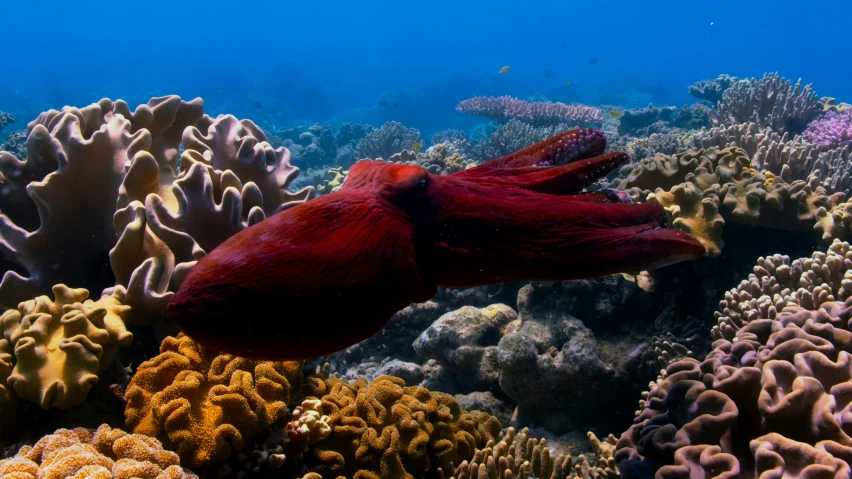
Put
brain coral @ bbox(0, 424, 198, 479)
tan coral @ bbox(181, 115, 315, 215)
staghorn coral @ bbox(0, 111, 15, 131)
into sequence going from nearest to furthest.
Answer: brain coral @ bbox(0, 424, 198, 479)
tan coral @ bbox(181, 115, 315, 215)
staghorn coral @ bbox(0, 111, 15, 131)

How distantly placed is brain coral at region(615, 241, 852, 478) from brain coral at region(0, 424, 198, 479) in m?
2.46

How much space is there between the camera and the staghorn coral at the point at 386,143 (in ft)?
54.2

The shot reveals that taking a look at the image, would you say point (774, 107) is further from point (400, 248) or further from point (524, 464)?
point (400, 248)

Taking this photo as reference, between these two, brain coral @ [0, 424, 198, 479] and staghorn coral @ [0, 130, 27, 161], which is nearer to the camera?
brain coral @ [0, 424, 198, 479]

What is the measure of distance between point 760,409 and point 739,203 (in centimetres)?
325

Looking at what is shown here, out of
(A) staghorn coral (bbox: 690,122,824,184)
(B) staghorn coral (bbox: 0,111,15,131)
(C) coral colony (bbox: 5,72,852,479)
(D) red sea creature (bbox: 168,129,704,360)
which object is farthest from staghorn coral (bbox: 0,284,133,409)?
(B) staghorn coral (bbox: 0,111,15,131)

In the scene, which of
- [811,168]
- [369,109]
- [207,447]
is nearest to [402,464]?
[207,447]

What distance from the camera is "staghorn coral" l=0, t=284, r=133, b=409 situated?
7.32 feet

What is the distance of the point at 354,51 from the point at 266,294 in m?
104

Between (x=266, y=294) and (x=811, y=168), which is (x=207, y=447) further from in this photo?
(x=811, y=168)

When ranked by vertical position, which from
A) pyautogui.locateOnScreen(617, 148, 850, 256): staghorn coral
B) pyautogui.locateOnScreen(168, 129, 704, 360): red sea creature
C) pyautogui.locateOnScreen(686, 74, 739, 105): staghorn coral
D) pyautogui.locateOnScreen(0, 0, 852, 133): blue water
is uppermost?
pyautogui.locateOnScreen(0, 0, 852, 133): blue water

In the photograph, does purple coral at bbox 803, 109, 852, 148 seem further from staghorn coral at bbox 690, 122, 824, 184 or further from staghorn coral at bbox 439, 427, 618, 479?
staghorn coral at bbox 439, 427, 618, 479

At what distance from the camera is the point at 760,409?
2.19 meters

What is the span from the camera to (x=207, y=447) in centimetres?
229
